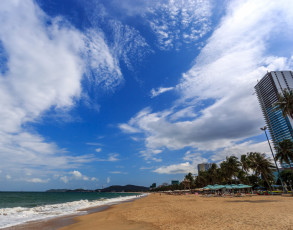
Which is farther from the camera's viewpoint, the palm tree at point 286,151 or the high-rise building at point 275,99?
the high-rise building at point 275,99

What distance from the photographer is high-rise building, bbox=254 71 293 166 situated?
404 ft

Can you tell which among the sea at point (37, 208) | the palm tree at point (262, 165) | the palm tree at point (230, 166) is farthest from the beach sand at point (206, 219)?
the palm tree at point (230, 166)

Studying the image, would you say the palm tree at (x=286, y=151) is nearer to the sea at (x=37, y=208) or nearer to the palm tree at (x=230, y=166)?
the palm tree at (x=230, y=166)

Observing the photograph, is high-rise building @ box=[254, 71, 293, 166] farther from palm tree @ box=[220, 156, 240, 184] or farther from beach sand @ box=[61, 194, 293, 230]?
beach sand @ box=[61, 194, 293, 230]

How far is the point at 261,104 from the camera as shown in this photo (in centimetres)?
15688

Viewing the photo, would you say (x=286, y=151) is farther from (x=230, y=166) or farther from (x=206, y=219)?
(x=206, y=219)

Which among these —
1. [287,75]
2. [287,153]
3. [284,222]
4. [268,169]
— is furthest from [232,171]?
[287,75]

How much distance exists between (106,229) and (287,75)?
176m

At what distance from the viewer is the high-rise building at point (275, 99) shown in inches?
4850

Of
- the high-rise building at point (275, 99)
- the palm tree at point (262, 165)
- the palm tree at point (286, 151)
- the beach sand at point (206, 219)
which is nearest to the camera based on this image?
the beach sand at point (206, 219)

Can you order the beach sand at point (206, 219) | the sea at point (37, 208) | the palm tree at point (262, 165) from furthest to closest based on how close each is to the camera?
the palm tree at point (262, 165), the sea at point (37, 208), the beach sand at point (206, 219)

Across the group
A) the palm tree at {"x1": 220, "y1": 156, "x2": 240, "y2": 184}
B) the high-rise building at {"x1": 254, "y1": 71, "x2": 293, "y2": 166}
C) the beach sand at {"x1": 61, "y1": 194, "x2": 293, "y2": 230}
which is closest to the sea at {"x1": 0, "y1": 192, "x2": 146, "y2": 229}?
the beach sand at {"x1": 61, "y1": 194, "x2": 293, "y2": 230}

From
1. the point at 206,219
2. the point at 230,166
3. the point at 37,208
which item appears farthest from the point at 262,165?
the point at 37,208

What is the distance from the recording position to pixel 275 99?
135m
